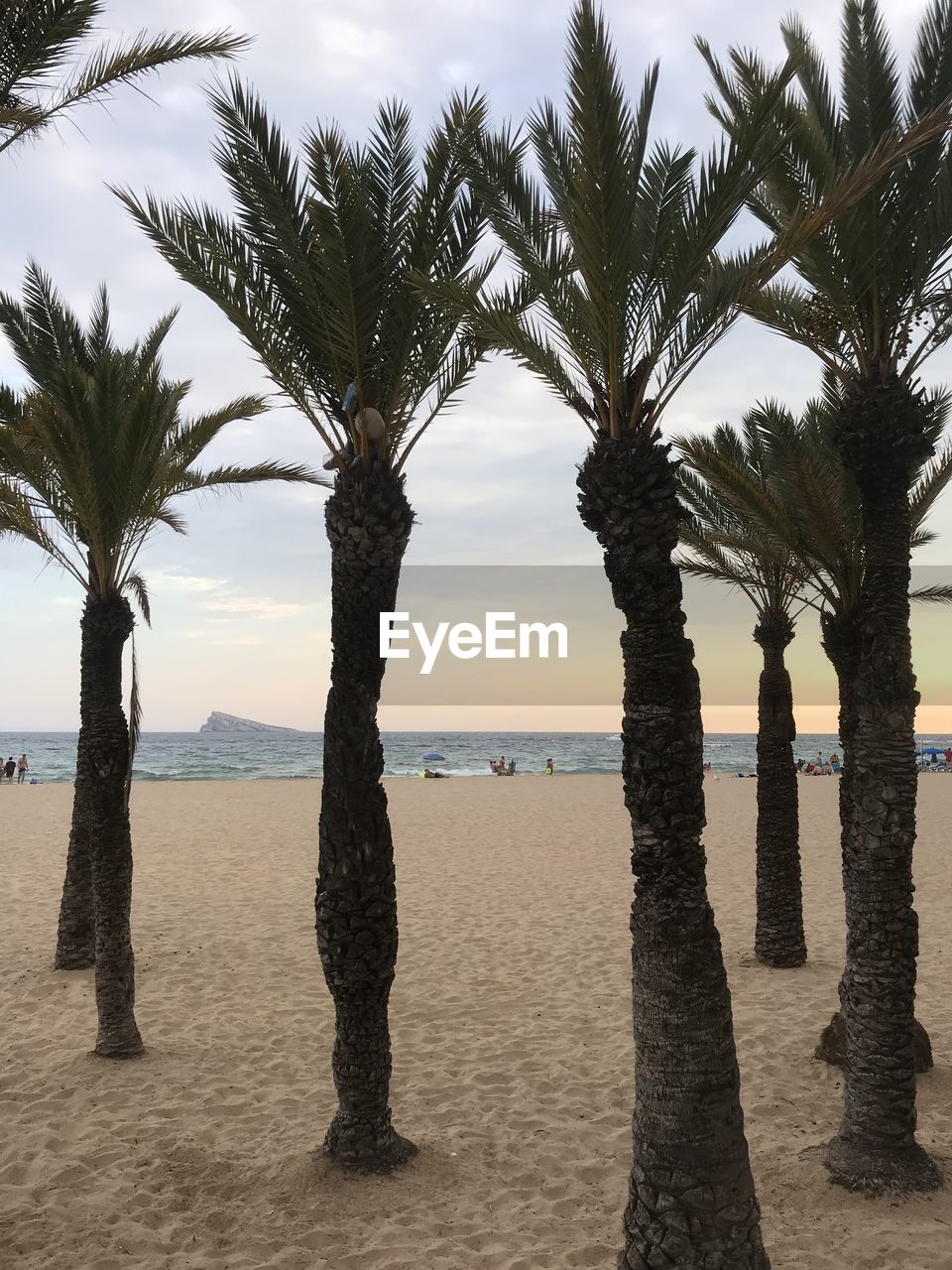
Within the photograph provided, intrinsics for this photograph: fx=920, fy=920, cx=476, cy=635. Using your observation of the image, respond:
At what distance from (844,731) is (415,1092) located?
4.67 m

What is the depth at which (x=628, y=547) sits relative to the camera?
470cm

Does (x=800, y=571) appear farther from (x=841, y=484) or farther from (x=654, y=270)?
(x=654, y=270)

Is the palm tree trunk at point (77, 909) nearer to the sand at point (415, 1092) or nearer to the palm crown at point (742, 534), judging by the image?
the sand at point (415, 1092)

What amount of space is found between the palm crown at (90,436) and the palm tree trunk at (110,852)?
32.4 inches

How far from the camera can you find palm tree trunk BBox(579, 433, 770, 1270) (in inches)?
174

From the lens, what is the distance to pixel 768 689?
10883 mm

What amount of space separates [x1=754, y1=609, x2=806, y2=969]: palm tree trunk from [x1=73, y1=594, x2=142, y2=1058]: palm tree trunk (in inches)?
257

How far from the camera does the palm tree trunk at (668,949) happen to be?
14.5ft

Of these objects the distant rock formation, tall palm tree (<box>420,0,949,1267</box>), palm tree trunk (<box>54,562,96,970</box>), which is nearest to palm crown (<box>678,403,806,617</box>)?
tall palm tree (<box>420,0,949,1267</box>)

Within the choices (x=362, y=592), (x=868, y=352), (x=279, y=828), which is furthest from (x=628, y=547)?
(x=279, y=828)

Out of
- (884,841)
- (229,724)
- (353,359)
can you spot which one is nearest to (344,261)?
(353,359)

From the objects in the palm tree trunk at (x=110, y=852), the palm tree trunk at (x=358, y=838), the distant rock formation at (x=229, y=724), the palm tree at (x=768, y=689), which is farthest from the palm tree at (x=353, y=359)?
the distant rock formation at (x=229, y=724)

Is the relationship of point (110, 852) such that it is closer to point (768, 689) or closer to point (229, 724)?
point (768, 689)

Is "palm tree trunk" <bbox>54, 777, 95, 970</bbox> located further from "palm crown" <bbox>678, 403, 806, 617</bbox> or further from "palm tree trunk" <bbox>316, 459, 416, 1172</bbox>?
"palm crown" <bbox>678, 403, 806, 617</bbox>
